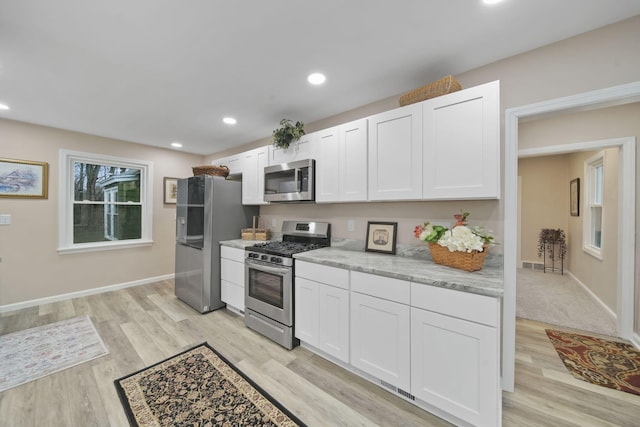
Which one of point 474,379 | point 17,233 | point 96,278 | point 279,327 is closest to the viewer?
point 474,379

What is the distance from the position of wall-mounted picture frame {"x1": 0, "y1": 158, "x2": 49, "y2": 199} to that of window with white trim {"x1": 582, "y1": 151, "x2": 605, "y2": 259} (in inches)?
314

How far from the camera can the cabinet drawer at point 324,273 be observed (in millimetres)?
1967

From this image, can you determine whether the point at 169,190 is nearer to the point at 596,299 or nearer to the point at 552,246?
the point at 596,299

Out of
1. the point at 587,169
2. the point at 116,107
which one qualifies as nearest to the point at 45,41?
the point at 116,107

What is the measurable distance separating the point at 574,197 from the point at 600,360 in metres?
3.56

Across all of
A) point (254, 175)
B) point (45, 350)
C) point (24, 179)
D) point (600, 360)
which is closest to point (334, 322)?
point (254, 175)

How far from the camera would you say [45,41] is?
1.68 m

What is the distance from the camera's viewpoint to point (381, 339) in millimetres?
1756

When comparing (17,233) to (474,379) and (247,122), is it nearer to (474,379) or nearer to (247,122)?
(247,122)

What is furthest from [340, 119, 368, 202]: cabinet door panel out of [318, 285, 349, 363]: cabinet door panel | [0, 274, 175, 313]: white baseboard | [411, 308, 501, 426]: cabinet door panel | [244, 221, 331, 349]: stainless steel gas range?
[0, 274, 175, 313]: white baseboard

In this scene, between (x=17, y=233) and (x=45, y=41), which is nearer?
(x=45, y=41)

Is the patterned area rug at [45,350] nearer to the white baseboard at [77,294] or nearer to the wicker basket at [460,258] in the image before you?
the white baseboard at [77,294]

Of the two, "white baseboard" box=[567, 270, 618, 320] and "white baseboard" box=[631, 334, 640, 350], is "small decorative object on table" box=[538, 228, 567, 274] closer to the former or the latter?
"white baseboard" box=[567, 270, 618, 320]

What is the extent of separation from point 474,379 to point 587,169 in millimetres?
4622
